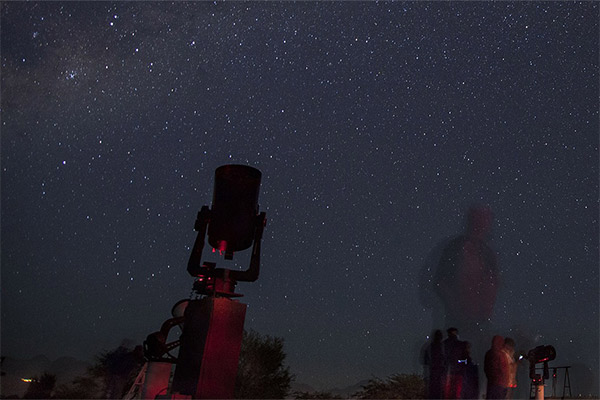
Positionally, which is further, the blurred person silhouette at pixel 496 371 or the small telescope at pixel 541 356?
the blurred person silhouette at pixel 496 371

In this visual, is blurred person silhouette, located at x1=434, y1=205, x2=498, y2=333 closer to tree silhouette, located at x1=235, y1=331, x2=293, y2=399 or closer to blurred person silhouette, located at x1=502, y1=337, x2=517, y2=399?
blurred person silhouette, located at x1=502, y1=337, x2=517, y2=399

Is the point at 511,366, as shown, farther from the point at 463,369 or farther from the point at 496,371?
the point at 463,369

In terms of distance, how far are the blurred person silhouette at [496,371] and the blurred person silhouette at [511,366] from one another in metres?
0.04

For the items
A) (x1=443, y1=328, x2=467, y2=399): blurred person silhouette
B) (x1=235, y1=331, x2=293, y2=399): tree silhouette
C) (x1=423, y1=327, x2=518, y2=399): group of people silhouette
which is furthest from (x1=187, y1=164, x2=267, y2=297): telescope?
(x1=235, y1=331, x2=293, y2=399): tree silhouette

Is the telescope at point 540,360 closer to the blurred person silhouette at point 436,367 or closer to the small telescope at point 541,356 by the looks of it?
the small telescope at point 541,356

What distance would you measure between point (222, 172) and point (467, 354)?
5972 mm

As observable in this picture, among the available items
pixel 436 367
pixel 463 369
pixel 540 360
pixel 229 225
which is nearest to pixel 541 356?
pixel 540 360

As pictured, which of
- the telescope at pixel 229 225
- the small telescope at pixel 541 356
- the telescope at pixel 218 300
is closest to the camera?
the telescope at pixel 218 300

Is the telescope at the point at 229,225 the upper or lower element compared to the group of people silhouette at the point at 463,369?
upper

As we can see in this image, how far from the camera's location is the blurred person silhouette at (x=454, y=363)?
7.73m

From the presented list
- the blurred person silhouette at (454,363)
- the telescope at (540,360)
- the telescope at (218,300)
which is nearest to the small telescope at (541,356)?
the telescope at (540,360)

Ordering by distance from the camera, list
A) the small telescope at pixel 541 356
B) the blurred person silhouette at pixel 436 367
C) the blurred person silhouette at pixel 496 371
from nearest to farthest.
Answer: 1. the small telescope at pixel 541 356
2. the blurred person silhouette at pixel 496 371
3. the blurred person silhouette at pixel 436 367

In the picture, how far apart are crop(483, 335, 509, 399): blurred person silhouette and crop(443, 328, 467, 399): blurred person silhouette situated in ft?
2.63

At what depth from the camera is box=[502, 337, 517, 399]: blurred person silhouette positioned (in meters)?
6.89
